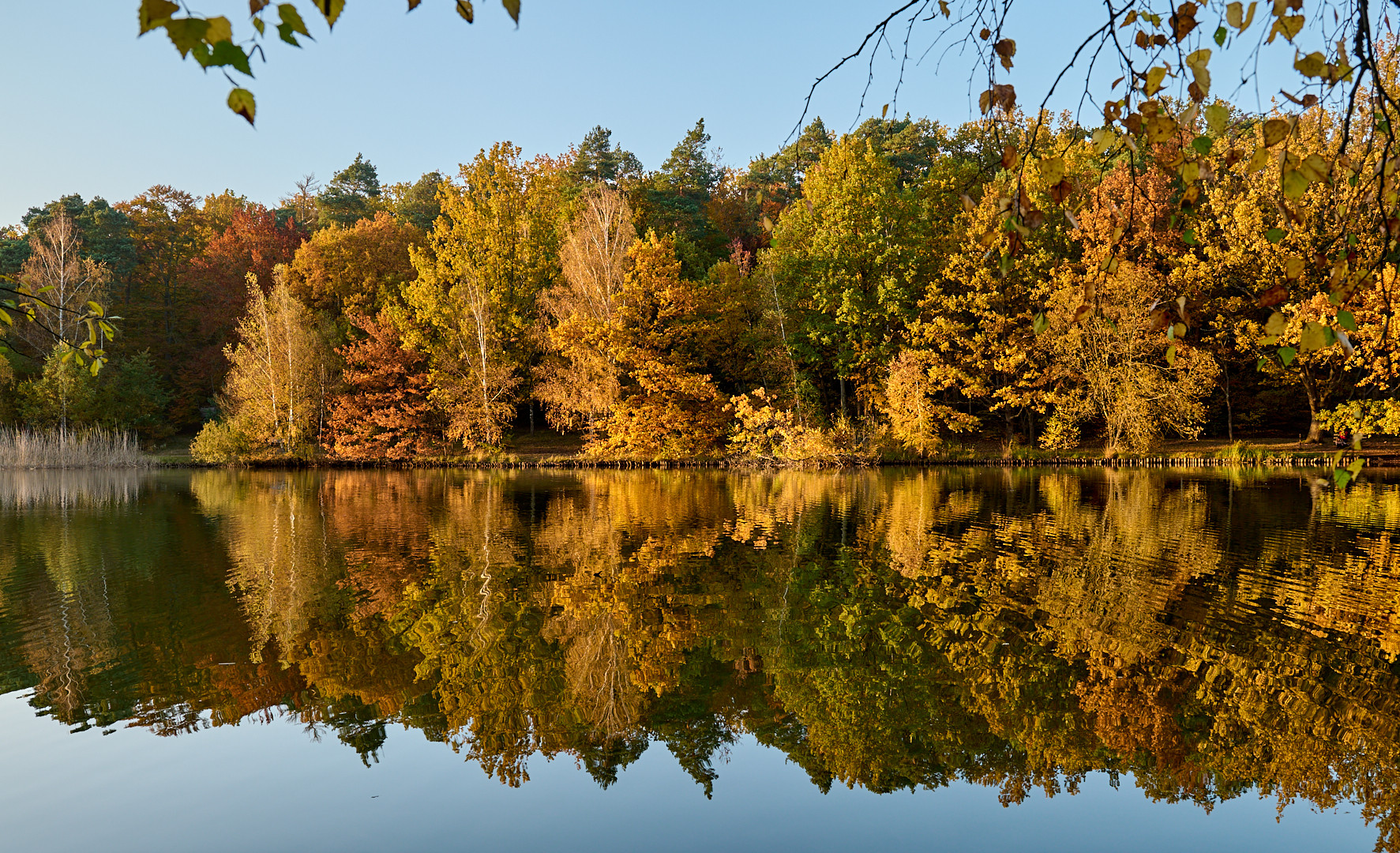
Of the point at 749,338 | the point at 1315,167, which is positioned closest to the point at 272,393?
the point at 749,338

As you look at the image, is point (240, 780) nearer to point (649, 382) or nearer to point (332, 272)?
point (649, 382)

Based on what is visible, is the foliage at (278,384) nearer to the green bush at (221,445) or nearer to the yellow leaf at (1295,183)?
the green bush at (221,445)

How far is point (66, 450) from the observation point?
113ft

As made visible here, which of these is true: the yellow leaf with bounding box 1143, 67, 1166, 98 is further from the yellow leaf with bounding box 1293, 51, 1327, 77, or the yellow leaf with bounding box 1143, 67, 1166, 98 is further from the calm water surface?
the calm water surface

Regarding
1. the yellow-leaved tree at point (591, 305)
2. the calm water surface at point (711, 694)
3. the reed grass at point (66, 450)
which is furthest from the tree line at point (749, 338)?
the calm water surface at point (711, 694)

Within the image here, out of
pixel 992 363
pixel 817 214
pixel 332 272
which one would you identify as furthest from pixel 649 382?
pixel 332 272

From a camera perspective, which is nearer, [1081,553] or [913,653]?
[913,653]

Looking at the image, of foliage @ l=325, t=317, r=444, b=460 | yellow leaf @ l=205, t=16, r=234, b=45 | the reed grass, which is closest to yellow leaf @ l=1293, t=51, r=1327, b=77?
yellow leaf @ l=205, t=16, r=234, b=45

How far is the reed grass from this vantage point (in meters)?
33.2

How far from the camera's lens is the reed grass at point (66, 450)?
109 feet

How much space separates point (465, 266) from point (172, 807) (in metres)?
35.0

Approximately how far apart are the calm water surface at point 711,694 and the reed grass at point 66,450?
24.1 meters

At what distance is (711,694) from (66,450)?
36918mm

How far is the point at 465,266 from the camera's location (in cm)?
3844
